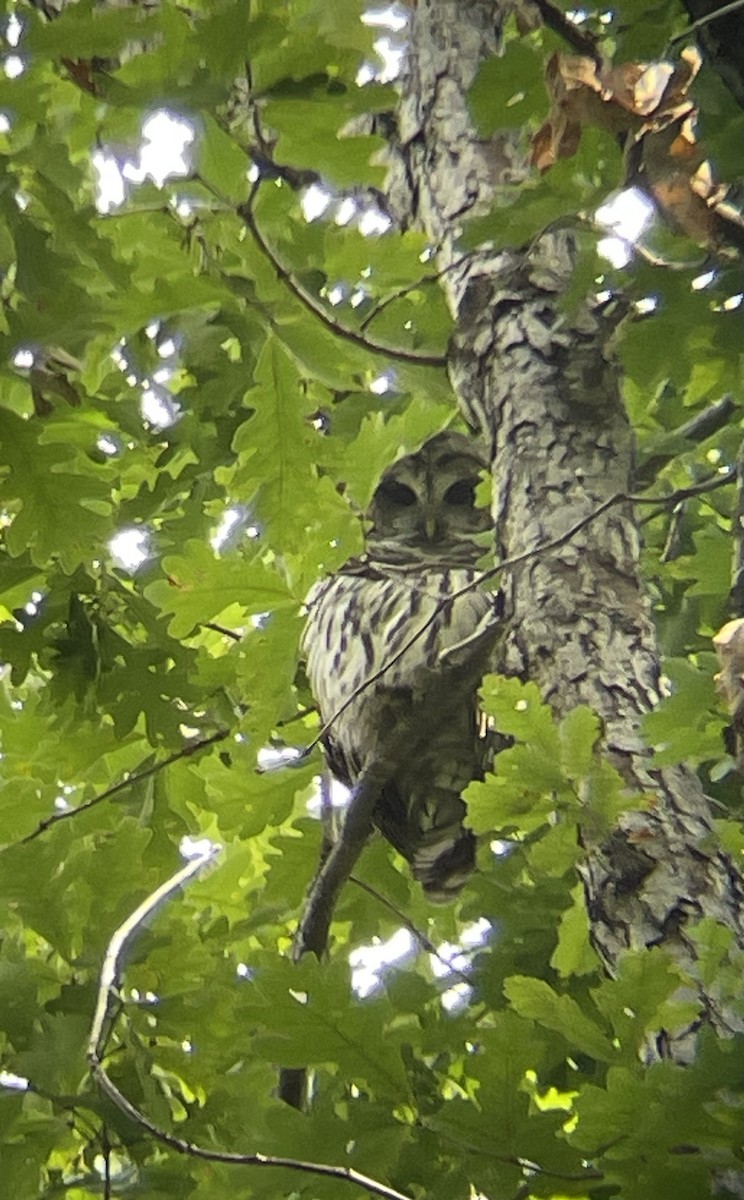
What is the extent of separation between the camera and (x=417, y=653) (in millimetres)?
1979

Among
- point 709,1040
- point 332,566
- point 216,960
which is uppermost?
point 332,566

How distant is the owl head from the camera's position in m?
2.46

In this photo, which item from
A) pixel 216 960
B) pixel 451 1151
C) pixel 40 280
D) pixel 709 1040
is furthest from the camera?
pixel 216 960

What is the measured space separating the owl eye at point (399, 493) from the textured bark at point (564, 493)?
2.06 feet

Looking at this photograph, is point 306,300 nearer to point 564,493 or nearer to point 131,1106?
point 564,493

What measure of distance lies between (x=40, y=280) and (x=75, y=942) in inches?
30.4

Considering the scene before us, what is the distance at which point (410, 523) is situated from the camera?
2498 millimetres

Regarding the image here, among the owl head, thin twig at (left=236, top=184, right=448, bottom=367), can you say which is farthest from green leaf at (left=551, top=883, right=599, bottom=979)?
the owl head

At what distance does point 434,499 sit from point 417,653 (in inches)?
22.9

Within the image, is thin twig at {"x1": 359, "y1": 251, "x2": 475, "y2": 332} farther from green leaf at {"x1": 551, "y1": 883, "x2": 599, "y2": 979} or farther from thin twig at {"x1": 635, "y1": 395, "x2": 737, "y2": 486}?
green leaf at {"x1": 551, "y1": 883, "x2": 599, "y2": 979}

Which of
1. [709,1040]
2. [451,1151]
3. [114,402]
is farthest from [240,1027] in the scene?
[114,402]

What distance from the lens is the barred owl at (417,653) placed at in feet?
5.65

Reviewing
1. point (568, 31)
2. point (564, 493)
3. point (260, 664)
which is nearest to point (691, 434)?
point (564, 493)

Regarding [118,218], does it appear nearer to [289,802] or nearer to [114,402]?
[114,402]
